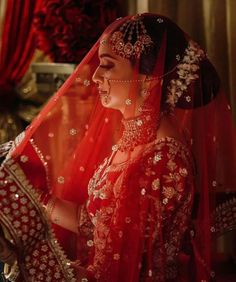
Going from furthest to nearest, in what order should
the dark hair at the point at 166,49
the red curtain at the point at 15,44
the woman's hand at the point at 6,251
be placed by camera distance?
1. the red curtain at the point at 15,44
2. the dark hair at the point at 166,49
3. the woman's hand at the point at 6,251

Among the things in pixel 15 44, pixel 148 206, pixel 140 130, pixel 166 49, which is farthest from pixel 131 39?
pixel 15 44

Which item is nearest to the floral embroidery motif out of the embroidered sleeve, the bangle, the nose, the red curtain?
the embroidered sleeve

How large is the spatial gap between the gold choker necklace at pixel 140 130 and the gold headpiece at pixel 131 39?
0.54 feet

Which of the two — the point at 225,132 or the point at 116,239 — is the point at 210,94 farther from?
the point at 116,239

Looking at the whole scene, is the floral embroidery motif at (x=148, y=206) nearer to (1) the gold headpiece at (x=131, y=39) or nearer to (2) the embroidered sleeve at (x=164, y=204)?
(2) the embroidered sleeve at (x=164, y=204)

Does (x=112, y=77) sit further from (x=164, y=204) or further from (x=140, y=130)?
(x=164, y=204)

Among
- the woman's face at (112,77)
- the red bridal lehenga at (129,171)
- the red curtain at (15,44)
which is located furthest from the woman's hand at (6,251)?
the red curtain at (15,44)

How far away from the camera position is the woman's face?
136cm

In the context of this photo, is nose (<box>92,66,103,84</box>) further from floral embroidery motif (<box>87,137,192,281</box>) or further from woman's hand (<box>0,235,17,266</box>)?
woman's hand (<box>0,235,17,266</box>)

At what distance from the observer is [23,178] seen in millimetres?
1277

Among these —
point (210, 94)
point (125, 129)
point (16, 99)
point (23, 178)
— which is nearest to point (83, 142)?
point (125, 129)

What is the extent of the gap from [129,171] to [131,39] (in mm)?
334

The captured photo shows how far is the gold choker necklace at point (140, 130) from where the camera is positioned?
137 cm

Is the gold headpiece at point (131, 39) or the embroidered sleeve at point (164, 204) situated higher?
the gold headpiece at point (131, 39)
